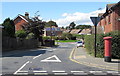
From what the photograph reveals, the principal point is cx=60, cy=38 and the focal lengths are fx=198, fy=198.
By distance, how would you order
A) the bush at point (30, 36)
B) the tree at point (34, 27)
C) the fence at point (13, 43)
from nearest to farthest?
the fence at point (13, 43) → the bush at point (30, 36) → the tree at point (34, 27)

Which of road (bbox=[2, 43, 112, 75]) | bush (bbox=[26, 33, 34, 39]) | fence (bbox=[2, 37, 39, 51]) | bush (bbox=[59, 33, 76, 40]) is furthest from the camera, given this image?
bush (bbox=[59, 33, 76, 40])

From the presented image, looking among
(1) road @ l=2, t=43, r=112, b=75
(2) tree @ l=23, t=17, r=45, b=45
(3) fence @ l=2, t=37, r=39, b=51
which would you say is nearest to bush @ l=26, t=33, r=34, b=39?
(2) tree @ l=23, t=17, r=45, b=45

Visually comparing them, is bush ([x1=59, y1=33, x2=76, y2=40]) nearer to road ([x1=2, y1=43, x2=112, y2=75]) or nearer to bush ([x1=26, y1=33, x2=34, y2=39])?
bush ([x1=26, y1=33, x2=34, y2=39])

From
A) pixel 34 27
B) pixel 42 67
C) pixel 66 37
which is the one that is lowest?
pixel 42 67

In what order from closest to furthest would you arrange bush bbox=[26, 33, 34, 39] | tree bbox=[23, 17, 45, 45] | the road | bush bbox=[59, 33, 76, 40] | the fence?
1. the road
2. the fence
3. bush bbox=[26, 33, 34, 39]
4. tree bbox=[23, 17, 45, 45]
5. bush bbox=[59, 33, 76, 40]

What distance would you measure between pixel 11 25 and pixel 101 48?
63.3 feet

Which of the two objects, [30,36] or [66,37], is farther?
[66,37]

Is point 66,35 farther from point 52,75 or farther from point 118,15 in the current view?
point 52,75

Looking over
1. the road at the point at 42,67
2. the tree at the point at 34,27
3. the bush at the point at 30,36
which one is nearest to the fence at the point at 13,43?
the bush at the point at 30,36

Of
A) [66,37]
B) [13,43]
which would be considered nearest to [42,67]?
[13,43]

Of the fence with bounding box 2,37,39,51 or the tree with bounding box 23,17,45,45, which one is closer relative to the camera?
the fence with bounding box 2,37,39,51

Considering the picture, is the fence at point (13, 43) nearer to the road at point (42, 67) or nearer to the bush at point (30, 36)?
the bush at point (30, 36)

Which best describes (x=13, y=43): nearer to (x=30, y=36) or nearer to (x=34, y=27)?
(x=30, y=36)

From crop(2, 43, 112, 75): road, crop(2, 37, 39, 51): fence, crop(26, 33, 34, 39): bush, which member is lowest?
crop(2, 43, 112, 75): road
